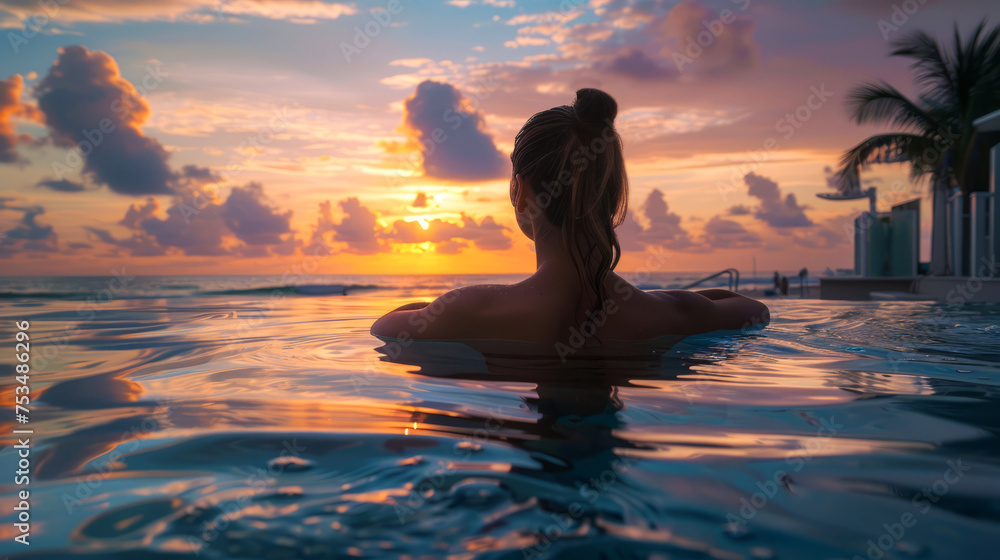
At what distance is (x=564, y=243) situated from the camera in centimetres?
236

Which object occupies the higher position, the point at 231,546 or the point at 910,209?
the point at 910,209

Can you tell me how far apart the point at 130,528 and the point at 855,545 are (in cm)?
119

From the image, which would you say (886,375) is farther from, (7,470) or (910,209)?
(910,209)

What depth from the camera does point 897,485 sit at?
1019 millimetres

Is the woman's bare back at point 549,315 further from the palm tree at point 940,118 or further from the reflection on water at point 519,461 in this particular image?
the palm tree at point 940,118

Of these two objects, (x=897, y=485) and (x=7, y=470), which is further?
(x=7, y=470)

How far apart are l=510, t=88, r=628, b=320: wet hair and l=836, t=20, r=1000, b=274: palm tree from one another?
16964mm

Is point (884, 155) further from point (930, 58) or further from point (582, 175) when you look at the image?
point (582, 175)

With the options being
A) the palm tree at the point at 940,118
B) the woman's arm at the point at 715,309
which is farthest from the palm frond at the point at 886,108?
the woman's arm at the point at 715,309

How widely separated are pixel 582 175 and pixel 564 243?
0.31 meters

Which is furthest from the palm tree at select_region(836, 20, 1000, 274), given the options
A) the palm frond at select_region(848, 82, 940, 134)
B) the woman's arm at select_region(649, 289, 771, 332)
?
the woman's arm at select_region(649, 289, 771, 332)

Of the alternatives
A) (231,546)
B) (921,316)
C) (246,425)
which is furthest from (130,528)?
(921,316)

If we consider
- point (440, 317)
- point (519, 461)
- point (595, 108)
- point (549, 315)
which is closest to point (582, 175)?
point (595, 108)

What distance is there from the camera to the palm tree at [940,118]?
14734mm
